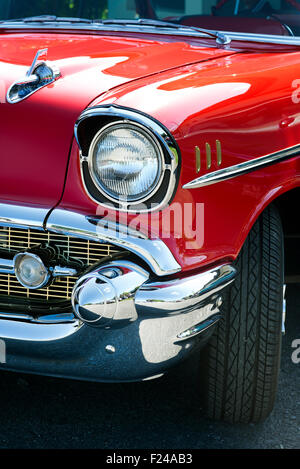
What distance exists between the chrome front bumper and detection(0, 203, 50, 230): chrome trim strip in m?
0.25

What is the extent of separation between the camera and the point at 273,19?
10.0 feet

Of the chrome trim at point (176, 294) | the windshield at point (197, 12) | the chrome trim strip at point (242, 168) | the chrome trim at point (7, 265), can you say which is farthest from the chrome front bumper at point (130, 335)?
the windshield at point (197, 12)

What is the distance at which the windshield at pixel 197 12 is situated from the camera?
9.84 ft

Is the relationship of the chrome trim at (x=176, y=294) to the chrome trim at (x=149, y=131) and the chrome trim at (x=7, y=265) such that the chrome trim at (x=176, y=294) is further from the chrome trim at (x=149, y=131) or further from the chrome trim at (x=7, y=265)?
the chrome trim at (x=7, y=265)

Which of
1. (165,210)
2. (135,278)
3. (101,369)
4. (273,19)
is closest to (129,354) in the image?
(101,369)

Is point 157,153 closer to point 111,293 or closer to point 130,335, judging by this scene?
point 111,293

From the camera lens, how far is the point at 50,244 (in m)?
1.94

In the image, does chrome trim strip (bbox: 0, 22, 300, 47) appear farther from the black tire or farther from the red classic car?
the black tire

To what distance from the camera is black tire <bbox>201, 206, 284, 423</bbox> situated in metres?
2.15

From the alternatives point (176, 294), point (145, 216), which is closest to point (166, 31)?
point (145, 216)

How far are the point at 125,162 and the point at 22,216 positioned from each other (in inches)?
11.9

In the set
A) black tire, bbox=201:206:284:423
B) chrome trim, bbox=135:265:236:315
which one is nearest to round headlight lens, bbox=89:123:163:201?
chrome trim, bbox=135:265:236:315
